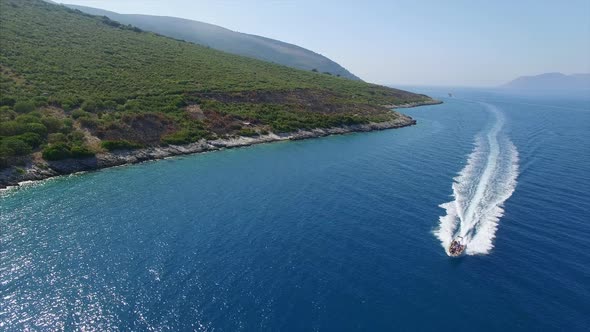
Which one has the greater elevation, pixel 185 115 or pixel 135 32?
pixel 135 32

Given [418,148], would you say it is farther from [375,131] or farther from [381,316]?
[381,316]

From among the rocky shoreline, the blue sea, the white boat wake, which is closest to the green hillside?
the rocky shoreline

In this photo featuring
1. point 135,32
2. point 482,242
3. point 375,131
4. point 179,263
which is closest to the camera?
point 179,263

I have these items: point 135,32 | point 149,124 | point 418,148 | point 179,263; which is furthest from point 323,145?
point 135,32

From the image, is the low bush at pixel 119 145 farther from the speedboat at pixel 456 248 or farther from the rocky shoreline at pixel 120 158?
the speedboat at pixel 456 248

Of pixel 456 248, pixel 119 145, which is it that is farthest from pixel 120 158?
pixel 456 248

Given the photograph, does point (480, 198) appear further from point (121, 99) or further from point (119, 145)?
point (121, 99)
